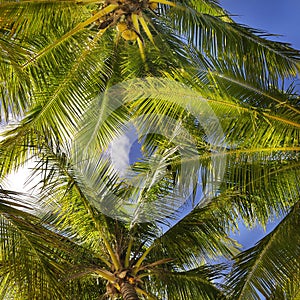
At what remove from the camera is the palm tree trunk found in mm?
7110

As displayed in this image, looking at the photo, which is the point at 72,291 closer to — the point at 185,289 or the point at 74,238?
the point at 74,238

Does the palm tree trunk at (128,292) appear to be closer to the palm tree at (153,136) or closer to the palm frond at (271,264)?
the palm tree at (153,136)

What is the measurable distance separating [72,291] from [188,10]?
4.57 metres

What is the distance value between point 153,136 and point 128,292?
9.69 feet

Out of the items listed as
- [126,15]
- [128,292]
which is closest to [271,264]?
[128,292]

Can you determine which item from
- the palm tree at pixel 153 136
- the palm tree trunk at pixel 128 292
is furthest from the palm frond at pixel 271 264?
the palm tree trunk at pixel 128 292

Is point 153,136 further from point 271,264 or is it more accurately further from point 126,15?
point 271,264

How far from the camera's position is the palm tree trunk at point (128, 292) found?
7.11 metres

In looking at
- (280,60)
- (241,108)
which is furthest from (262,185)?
(280,60)

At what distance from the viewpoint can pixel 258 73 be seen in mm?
8016

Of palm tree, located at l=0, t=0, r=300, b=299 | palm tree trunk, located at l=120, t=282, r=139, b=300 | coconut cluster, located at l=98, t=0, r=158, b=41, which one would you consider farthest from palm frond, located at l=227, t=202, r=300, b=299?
coconut cluster, located at l=98, t=0, r=158, b=41

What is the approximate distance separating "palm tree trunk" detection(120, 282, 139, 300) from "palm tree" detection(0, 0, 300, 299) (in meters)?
0.03

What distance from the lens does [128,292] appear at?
7.25 m

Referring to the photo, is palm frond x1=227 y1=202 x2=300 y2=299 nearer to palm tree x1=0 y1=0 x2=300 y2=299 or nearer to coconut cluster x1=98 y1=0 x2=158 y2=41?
palm tree x1=0 y1=0 x2=300 y2=299
